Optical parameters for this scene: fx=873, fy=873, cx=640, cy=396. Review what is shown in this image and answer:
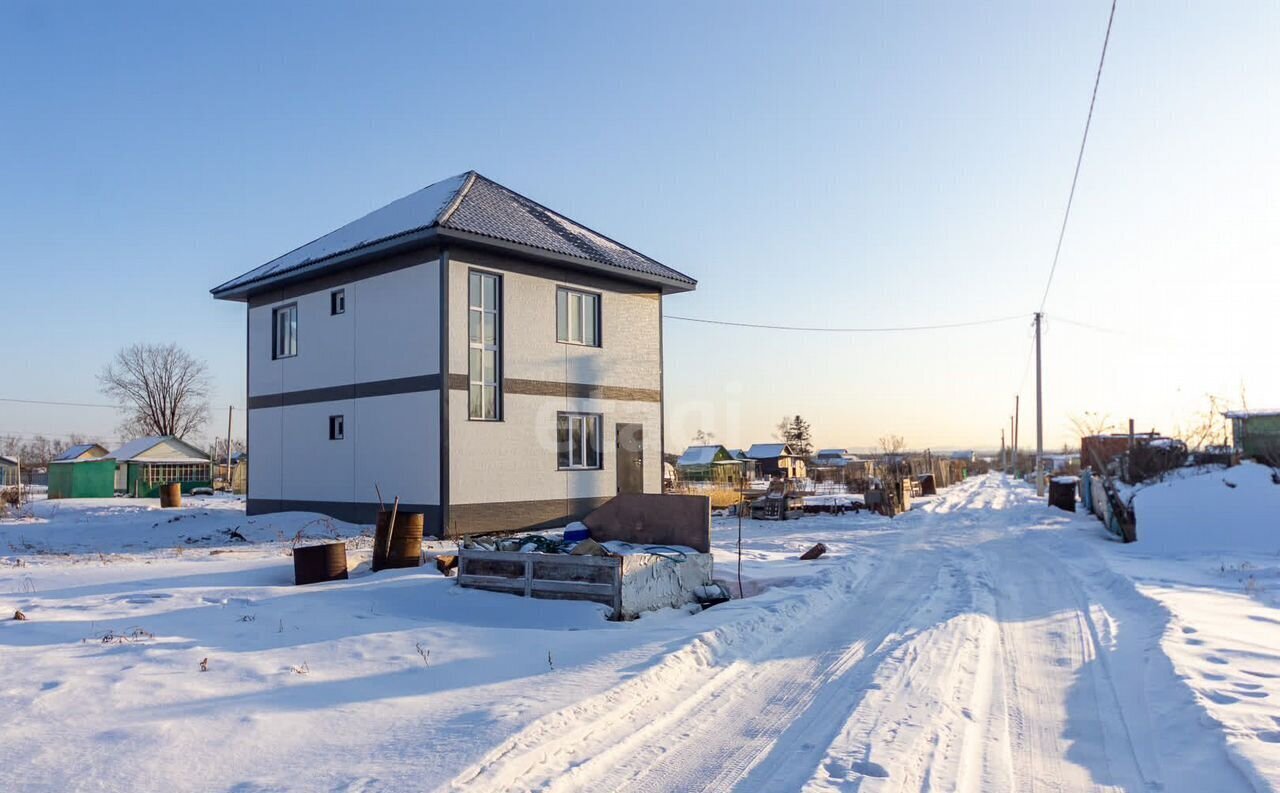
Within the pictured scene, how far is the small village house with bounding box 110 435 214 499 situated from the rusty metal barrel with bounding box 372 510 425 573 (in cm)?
3354

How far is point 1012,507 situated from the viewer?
2894 cm

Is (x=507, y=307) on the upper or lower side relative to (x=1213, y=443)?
upper

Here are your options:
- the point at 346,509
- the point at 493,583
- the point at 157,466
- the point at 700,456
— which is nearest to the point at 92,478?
the point at 157,466

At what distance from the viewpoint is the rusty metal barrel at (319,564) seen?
35.7 ft

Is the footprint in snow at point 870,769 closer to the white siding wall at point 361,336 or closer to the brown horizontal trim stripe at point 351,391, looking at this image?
the brown horizontal trim stripe at point 351,391

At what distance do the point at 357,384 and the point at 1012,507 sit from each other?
2145 centimetres

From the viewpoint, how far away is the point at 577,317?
1994 cm

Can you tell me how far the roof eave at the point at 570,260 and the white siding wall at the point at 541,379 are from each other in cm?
34

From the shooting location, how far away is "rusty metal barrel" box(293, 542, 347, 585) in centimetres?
1089

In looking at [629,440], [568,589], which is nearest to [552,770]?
[568,589]

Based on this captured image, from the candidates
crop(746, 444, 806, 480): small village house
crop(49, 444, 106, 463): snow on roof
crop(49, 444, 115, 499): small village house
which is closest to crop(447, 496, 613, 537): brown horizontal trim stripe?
crop(49, 444, 115, 499): small village house

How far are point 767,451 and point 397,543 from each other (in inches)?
2786

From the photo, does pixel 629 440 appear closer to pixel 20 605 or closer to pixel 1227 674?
pixel 20 605

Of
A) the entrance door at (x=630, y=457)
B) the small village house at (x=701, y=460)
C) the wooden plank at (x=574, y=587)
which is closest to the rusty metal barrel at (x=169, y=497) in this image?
the entrance door at (x=630, y=457)
